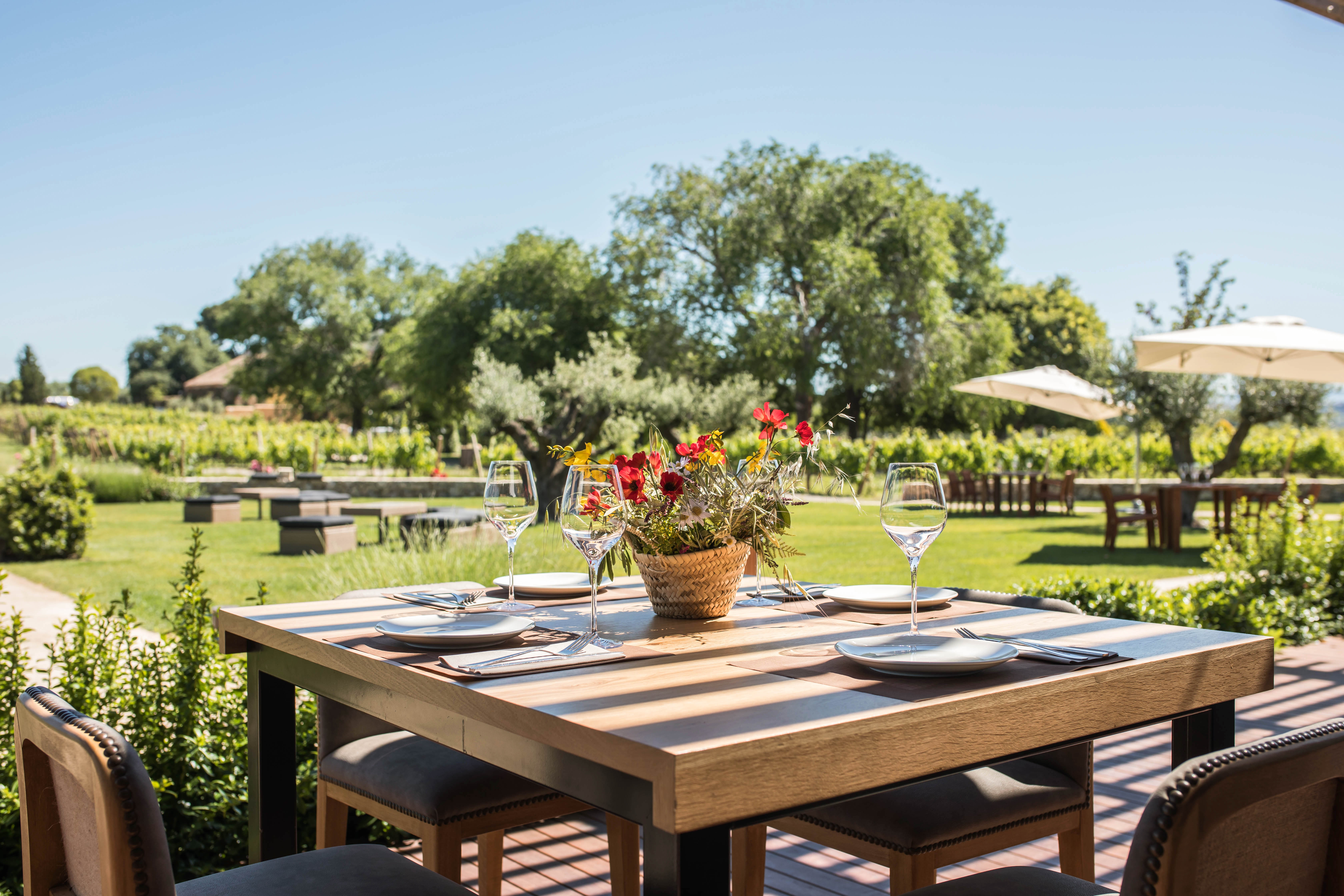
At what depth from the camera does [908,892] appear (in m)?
1.64

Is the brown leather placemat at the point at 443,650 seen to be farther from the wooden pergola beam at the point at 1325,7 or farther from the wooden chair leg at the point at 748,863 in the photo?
the wooden pergola beam at the point at 1325,7

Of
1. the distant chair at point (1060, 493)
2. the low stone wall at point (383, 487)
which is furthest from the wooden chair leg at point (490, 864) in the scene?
the low stone wall at point (383, 487)

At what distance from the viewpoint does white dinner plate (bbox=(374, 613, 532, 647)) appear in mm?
1618

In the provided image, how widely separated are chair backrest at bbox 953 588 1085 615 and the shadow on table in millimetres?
7542

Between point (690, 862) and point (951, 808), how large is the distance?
101 cm

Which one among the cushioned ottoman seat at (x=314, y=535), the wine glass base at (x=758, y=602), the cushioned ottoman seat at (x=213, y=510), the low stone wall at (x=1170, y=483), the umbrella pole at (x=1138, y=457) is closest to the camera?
the wine glass base at (x=758, y=602)

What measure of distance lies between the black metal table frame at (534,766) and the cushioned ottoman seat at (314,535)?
25.5ft

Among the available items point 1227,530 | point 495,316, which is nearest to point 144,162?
point 495,316

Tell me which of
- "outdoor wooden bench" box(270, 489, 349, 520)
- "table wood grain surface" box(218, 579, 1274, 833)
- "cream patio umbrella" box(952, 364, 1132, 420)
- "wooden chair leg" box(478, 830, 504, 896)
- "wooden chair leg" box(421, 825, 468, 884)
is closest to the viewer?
"table wood grain surface" box(218, 579, 1274, 833)

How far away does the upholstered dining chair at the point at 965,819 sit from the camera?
5.97 feet

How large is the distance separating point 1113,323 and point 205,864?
43.1m

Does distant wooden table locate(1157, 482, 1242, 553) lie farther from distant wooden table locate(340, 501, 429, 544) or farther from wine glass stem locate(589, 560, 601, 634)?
wine glass stem locate(589, 560, 601, 634)

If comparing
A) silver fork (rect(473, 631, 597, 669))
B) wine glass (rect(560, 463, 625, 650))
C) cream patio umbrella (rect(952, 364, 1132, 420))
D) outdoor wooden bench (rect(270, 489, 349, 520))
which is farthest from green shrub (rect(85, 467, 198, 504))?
silver fork (rect(473, 631, 597, 669))

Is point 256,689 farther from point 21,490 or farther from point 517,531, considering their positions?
point 21,490
